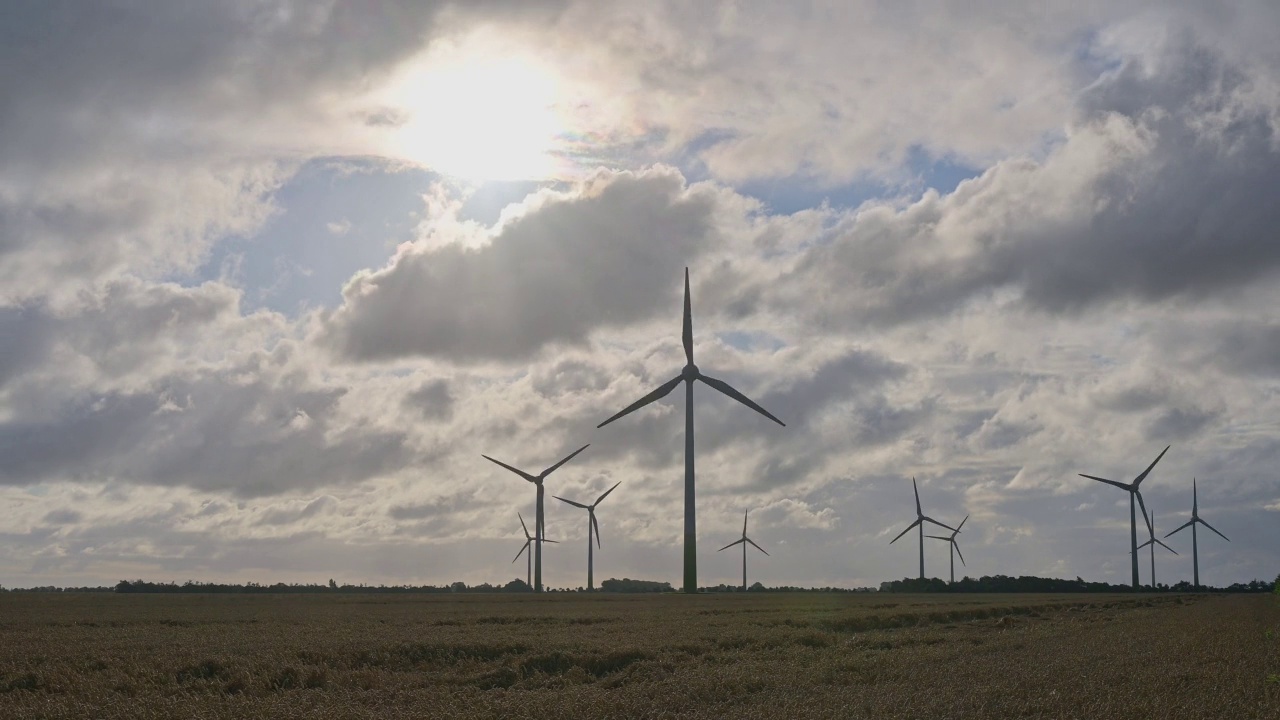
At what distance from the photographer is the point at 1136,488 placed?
618 ft

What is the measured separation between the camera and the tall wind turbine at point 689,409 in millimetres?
118750

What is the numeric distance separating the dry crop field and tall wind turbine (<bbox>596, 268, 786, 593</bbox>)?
6465cm

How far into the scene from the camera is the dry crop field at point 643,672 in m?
25.2

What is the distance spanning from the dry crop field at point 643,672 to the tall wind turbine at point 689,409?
64652 mm

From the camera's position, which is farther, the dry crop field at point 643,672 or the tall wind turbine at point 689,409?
the tall wind turbine at point 689,409

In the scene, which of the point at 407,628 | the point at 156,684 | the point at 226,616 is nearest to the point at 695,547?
the point at 226,616

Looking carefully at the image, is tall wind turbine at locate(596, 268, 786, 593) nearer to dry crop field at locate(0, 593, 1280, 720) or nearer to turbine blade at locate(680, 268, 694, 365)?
turbine blade at locate(680, 268, 694, 365)

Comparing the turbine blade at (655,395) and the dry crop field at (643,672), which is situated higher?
the turbine blade at (655,395)

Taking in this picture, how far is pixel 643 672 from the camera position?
33.6 meters

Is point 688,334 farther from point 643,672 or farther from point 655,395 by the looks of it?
point 643,672

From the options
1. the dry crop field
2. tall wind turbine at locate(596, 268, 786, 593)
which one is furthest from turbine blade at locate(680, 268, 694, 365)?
the dry crop field

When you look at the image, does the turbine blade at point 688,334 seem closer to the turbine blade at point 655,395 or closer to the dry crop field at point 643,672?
the turbine blade at point 655,395

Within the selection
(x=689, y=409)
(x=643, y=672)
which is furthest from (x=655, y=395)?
(x=643, y=672)

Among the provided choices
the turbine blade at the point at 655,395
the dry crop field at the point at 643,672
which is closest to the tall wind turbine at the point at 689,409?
the turbine blade at the point at 655,395
